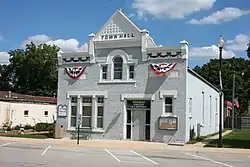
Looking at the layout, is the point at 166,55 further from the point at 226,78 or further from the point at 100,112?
the point at 226,78

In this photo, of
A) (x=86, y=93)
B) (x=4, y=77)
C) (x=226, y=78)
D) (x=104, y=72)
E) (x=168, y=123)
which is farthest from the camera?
(x=4, y=77)

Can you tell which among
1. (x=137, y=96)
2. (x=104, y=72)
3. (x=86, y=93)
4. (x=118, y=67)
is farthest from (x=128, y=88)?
(x=86, y=93)

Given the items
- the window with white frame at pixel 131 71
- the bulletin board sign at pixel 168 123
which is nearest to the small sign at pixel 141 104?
→ the bulletin board sign at pixel 168 123

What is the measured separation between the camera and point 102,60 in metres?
29.2

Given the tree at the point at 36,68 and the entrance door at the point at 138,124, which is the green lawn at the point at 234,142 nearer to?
the entrance door at the point at 138,124

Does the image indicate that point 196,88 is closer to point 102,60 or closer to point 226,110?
point 102,60

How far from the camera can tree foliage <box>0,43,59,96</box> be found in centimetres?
6431

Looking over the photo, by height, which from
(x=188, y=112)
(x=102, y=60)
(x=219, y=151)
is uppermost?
(x=102, y=60)

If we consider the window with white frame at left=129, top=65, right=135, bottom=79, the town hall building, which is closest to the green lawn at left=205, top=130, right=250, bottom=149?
the town hall building

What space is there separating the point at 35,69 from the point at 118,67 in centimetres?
3976

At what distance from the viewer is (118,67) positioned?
2883 cm

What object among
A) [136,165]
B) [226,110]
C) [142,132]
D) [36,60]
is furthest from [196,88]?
[36,60]

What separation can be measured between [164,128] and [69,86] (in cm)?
842

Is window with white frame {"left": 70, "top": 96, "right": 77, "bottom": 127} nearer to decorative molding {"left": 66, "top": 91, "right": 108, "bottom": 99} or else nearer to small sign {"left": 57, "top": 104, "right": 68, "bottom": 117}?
decorative molding {"left": 66, "top": 91, "right": 108, "bottom": 99}
